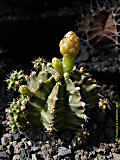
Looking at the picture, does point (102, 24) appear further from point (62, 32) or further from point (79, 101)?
point (79, 101)

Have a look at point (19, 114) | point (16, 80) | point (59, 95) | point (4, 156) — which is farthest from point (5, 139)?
point (59, 95)

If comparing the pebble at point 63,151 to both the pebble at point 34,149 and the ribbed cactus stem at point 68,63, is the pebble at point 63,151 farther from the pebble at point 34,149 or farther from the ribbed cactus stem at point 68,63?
the ribbed cactus stem at point 68,63

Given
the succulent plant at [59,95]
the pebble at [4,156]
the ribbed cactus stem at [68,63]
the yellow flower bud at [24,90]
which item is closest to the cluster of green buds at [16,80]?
the succulent plant at [59,95]

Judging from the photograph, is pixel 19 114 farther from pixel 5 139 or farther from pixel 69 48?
pixel 69 48

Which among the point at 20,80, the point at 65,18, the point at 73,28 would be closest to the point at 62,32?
the point at 73,28

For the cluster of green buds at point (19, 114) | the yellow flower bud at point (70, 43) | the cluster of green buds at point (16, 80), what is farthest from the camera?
the cluster of green buds at point (16, 80)

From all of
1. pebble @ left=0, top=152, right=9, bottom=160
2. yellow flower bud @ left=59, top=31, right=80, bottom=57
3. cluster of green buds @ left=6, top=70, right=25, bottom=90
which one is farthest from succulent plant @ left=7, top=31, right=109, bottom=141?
pebble @ left=0, top=152, right=9, bottom=160

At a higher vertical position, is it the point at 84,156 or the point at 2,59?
the point at 2,59
